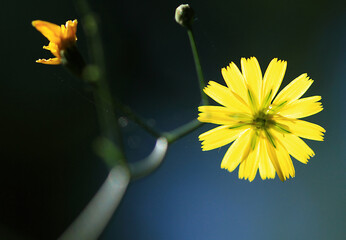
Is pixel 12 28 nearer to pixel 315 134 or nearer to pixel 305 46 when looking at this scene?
pixel 305 46

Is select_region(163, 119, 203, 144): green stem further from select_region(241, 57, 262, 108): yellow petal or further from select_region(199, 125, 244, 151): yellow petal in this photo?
select_region(241, 57, 262, 108): yellow petal

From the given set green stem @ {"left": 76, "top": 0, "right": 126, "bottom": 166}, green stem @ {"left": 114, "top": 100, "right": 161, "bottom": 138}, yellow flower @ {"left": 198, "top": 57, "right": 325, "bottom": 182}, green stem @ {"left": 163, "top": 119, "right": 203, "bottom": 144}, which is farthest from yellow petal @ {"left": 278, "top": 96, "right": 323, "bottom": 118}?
green stem @ {"left": 76, "top": 0, "right": 126, "bottom": 166}

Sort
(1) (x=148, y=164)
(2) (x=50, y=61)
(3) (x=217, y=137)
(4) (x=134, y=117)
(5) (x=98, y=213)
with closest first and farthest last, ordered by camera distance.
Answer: (5) (x=98, y=213) → (1) (x=148, y=164) → (4) (x=134, y=117) → (2) (x=50, y=61) → (3) (x=217, y=137)

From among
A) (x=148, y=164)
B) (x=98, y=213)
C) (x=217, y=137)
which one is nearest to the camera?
(x=98, y=213)

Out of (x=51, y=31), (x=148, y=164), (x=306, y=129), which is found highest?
(x=306, y=129)

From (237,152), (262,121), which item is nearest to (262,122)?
(262,121)

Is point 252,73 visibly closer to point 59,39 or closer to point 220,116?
point 220,116

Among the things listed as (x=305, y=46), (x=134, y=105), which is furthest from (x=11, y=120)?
(x=305, y=46)
